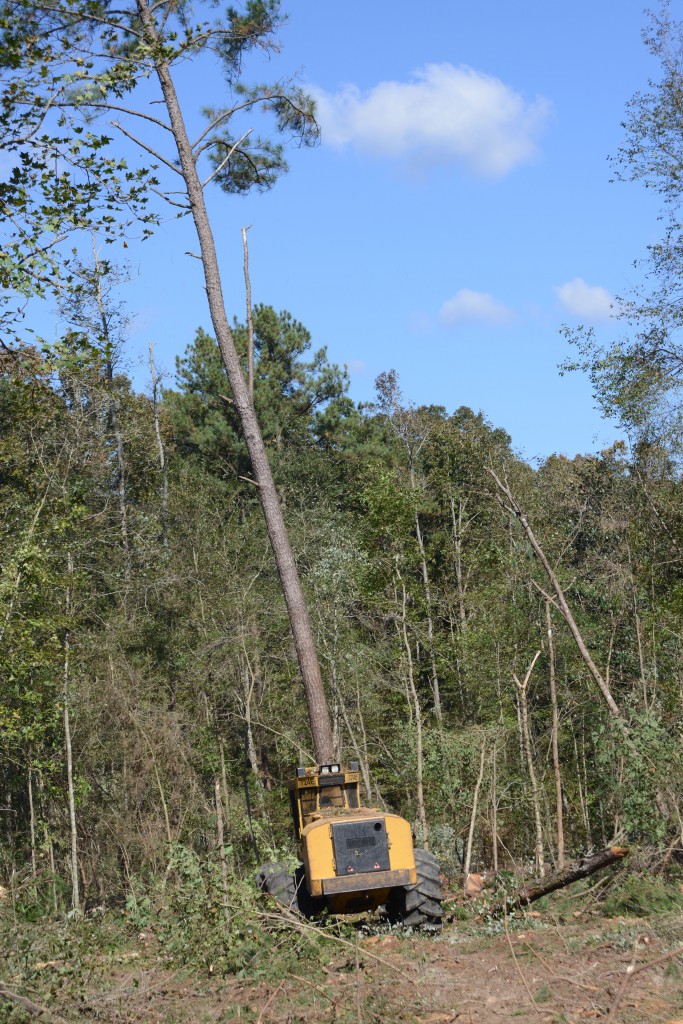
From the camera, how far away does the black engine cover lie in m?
9.67

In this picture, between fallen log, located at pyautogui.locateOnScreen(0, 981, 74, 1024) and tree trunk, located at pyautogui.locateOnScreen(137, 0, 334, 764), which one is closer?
fallen log, located at pyautogui.locateOnScreen(0, 981, 74, 1024)

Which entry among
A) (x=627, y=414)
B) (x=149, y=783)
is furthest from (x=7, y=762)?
(x=627, y=414)

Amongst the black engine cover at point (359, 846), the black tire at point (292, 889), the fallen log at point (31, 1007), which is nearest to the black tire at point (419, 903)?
the black engine cover at point (359, 846)

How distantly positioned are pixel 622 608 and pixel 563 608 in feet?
30.0

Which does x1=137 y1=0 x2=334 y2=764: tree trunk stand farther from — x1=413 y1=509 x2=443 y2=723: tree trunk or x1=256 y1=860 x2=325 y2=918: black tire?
x1=413 y1=509 x2=443 y2=723: tree trunk

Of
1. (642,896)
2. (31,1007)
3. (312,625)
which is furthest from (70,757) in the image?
(31,1007)

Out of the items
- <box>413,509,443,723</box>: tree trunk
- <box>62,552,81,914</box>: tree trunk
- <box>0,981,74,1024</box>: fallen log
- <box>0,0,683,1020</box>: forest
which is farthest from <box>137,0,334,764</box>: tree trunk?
<box>413,509,443,723</box>: tree trunk

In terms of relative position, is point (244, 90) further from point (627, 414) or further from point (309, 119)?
point (627, 414)

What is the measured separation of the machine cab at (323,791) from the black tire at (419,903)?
1.02 meters

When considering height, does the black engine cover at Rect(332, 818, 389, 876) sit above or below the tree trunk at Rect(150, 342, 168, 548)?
below

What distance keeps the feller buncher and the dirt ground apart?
2.89 feet

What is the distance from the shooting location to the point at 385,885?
9680 mm

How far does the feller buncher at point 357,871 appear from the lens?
9648 millimetres

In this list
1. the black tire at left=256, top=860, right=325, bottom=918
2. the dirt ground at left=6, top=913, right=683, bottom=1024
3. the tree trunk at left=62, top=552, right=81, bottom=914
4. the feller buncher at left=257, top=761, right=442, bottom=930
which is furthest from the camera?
the tree trunk at left=62, top=552, right=81, bottom=914
